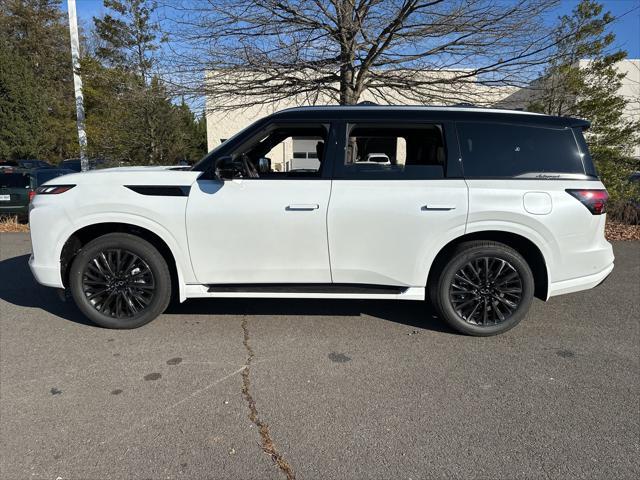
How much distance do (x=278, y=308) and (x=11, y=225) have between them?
7553 millimetres

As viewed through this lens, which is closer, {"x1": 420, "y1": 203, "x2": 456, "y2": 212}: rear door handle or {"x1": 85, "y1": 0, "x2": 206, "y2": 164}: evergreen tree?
{"x1": 420, "y1": 203, "x2": 456, "y2": 212}: rear door handle

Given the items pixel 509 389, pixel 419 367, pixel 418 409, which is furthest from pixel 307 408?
pixel 509 389

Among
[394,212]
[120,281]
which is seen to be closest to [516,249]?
[394,212]

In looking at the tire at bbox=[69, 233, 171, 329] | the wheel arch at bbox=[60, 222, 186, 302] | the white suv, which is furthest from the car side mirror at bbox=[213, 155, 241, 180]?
the tire at bbox=[69, 233, 171, 329]

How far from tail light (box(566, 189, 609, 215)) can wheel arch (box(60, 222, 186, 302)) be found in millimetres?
3533

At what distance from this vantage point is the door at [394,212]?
3594mm

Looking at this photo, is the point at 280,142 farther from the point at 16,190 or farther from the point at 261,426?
the point at 16,190

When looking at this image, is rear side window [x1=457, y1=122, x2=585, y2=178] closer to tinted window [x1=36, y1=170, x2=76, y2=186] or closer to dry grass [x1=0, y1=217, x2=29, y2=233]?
tinted window [x1=36, y1=170, x2=76, y2=186]

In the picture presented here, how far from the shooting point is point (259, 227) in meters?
3.62

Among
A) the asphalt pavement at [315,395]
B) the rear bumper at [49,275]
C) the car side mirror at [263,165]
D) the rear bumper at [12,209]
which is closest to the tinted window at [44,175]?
the rear bumper at [12,209]

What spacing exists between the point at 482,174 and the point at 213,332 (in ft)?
9.21

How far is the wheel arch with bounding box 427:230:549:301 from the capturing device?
3750mm

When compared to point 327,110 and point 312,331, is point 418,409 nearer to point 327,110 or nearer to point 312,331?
point 312,331

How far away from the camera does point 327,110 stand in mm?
3807
